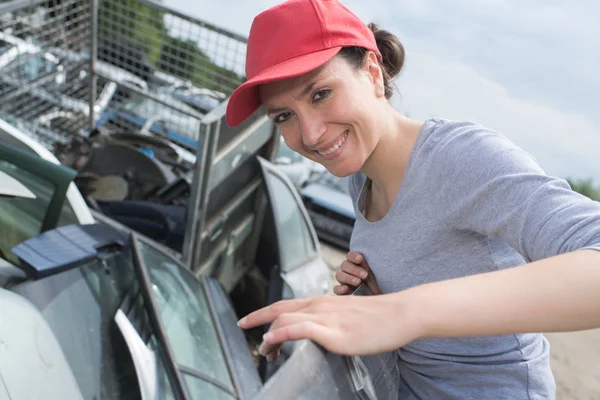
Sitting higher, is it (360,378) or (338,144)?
(338,144)

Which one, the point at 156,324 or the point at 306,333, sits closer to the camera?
the point at 306,333

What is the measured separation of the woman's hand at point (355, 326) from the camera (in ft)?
2.63

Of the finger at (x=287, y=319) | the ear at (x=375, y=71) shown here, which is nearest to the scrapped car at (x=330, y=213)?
the ear at (x=375, y=71)

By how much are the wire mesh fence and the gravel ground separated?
248cm

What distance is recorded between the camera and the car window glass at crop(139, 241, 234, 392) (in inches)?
87.5

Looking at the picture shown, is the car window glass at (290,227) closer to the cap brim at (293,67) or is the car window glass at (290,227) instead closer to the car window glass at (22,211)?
the car window glass at (22,211)

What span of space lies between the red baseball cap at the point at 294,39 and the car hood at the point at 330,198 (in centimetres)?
535

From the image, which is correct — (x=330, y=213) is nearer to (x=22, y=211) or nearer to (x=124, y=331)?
(x=22, y=211)

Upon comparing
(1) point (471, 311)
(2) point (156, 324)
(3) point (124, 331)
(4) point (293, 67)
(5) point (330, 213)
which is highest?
(4) point (293, 67)

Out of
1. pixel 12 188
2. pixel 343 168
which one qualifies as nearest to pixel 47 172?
pixel 12 188

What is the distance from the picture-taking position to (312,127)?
122 cm

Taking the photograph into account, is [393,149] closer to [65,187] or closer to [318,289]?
[65,187]

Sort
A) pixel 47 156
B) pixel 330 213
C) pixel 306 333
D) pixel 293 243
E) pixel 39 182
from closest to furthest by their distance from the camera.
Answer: pixel 306 333, pixel 39 182, pixel 47 156, pixel 293 243, pixel 330 213

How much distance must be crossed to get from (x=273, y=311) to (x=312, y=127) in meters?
0.46
